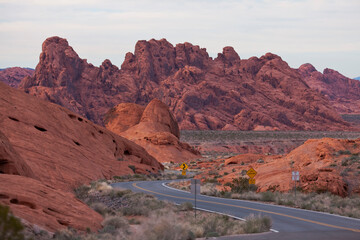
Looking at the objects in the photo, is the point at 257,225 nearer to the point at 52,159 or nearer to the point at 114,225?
the point at 114,225

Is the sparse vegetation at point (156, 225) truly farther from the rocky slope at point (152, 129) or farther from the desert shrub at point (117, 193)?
the rocky slope at point (152, 129)

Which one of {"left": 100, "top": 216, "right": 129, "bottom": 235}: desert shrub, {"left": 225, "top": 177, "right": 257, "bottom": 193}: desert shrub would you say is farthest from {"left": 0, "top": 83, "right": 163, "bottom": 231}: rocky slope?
{"left": 225, "top": 177, "right": 257, "bottom": 193}: desert shrub

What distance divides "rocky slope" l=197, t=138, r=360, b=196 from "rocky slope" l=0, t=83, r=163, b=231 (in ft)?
38.6

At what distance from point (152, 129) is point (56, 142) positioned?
179 ft

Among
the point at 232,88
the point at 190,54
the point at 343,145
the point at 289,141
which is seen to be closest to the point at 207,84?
the point at 232,88

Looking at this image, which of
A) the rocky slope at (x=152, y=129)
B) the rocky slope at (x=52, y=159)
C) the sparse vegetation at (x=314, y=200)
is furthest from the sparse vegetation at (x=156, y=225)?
the rocky slope at (x=152, y=129)

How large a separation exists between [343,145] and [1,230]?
34.1 metres

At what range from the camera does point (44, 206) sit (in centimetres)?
1332

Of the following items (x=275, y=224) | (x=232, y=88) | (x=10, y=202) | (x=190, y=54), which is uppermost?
(x=190, y=54)

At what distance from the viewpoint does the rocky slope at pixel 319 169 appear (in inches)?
1117

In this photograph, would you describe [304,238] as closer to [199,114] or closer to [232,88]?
[199,114]

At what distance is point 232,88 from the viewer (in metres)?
168

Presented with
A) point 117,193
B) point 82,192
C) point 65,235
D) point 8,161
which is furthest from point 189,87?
point 65,235

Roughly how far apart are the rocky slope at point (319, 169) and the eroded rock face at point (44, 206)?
57.0ft
